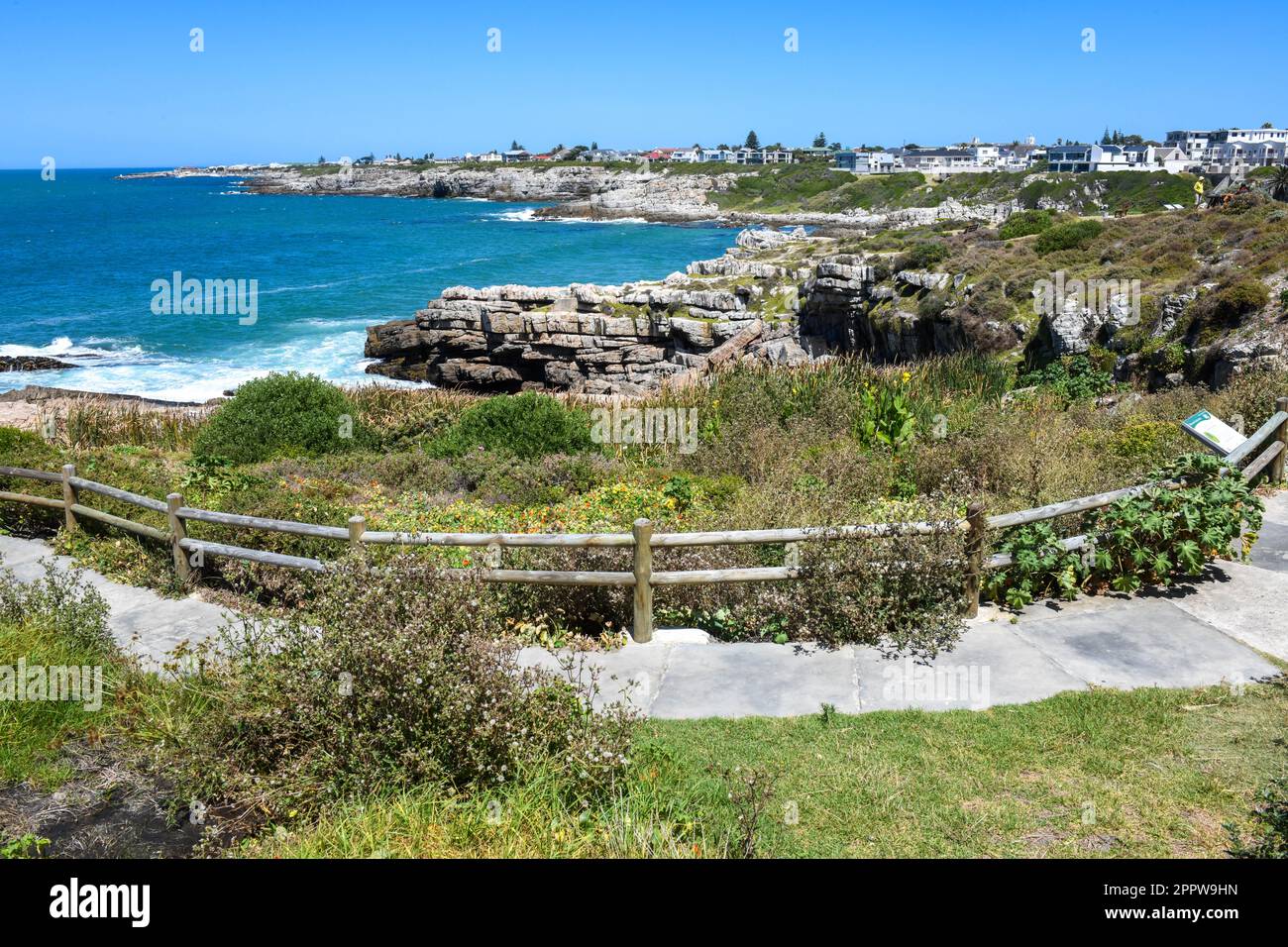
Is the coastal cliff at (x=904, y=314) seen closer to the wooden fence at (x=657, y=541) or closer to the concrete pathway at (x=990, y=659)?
the concrete pathway at (x=990, y=659)

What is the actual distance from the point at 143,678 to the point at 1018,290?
84.7 feet

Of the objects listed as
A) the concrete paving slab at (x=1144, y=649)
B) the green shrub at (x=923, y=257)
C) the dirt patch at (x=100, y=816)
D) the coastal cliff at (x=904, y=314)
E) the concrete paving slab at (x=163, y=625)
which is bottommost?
the dirt patch at (x=100, y=816)

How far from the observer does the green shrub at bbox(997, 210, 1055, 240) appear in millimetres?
38219

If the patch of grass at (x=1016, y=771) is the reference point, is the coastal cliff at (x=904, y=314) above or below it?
above

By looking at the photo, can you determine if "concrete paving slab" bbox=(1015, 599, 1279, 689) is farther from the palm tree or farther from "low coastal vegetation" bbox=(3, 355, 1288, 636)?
the palm tree

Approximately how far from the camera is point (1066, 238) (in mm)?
32406

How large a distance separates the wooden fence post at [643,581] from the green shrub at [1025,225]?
3406cm

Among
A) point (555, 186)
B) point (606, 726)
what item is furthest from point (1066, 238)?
point (555, 186)

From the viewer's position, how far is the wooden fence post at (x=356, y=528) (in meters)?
8.11

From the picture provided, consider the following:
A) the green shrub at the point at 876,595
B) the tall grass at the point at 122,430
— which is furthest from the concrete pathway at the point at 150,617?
the tall grass at the point at 122,430

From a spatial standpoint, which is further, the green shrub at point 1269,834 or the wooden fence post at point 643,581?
the wooden fence post at point 643,581

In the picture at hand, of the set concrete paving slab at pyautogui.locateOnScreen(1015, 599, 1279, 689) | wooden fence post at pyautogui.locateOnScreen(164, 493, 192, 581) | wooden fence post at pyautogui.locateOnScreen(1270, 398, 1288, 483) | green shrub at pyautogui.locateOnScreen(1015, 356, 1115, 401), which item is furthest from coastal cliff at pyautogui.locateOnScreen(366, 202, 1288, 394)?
wooden fence post at pyautogui.locateOnScreen(164, 493, 192, 581)

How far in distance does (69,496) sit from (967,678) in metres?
9.94
